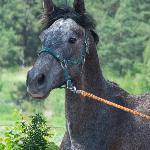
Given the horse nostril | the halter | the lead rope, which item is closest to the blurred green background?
the lead rope

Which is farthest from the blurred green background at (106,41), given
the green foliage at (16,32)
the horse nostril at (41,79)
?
the horse nostril at (41,79)

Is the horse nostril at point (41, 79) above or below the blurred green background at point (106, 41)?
above

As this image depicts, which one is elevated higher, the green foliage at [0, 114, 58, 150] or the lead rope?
the lead rope

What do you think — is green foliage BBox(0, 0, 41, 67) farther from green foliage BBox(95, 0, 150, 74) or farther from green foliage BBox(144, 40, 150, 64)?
green foliage BBox(144, 40, 150, 64)

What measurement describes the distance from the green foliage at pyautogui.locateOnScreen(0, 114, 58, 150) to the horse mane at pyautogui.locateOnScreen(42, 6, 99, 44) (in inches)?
67.1

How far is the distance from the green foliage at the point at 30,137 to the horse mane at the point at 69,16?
170cm

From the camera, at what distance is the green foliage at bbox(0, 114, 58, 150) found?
22.9 ft

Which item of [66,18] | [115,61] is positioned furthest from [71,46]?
[115,61]

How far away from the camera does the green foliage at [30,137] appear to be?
699 centimetres

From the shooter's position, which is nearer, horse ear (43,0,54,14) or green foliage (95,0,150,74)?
horse ear (43,0,54,14)

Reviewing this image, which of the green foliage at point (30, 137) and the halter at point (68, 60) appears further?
the green foliage at point (30, 137)

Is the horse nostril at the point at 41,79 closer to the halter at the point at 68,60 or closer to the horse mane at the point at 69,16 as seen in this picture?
the halter at the point at 68,60

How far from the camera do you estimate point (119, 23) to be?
39.4 m

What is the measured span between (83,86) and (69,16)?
0.72 m
